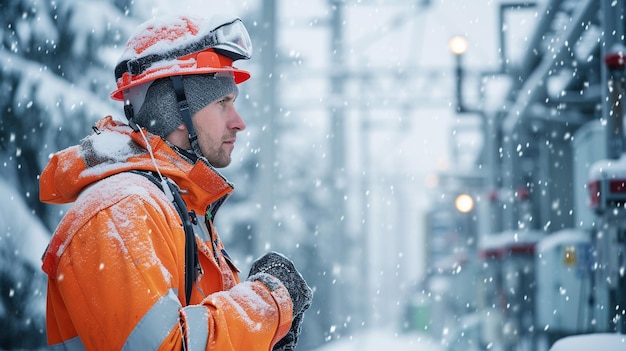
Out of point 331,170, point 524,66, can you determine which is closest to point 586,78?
point 524,66

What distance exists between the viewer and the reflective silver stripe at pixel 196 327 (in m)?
2.11

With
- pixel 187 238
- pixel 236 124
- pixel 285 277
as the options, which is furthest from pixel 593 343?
pixel 187 238

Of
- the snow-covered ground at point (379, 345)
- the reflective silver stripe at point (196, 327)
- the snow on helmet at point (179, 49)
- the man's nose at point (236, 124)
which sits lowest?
the snow-covered ground at point (379, 345)

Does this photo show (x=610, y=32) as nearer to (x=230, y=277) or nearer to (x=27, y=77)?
(x=230, y=277)

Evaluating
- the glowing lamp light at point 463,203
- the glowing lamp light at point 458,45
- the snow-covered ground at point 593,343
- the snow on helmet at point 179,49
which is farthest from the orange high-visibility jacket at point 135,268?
the glowing lamp light at point 463,203

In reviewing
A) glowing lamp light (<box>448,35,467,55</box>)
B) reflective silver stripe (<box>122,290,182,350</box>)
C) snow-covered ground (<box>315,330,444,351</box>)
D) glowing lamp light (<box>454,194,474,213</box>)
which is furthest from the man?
snow-covered ground (<box>315,330,444,351</box>)

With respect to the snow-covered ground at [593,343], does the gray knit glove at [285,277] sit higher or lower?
higher

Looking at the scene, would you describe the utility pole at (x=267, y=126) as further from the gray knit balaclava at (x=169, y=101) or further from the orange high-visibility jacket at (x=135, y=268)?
the orange high-visibility jacket at (x=135, y=268)

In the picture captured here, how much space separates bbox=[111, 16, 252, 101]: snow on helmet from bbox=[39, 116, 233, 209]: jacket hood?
0.70 ft

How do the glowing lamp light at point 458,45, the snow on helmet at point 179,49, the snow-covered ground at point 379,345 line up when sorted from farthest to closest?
the snow-covered ground at point 379,345 < the glowing lamp light at point 458,45 < the snow on helmet at point 179,49

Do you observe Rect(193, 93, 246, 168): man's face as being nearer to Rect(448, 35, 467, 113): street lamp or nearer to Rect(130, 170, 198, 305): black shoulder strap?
Rect(130, 170, 198, 305): black shoulder strap

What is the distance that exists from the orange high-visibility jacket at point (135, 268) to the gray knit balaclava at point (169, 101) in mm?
128

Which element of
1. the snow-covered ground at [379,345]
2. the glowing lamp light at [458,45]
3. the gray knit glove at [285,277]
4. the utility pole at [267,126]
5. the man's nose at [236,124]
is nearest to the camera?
the gray knit glove at [285,277]

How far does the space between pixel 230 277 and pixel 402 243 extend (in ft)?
307
